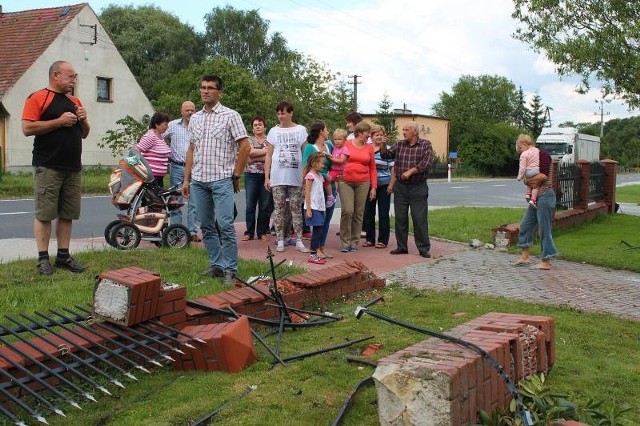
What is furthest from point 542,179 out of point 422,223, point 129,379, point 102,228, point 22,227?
point 22,227

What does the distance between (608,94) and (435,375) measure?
54.6 feet

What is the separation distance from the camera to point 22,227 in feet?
42.0

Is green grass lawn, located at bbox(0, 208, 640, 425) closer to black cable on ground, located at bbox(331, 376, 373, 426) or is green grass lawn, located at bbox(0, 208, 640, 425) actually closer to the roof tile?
black cable on ground, located at bbox(331, 376, 373, 426)

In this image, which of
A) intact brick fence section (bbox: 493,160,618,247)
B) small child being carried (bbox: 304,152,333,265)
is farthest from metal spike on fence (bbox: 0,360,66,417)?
intact brick fence section (bbox: 493,160,618,247)

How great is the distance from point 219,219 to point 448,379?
13.6 ft

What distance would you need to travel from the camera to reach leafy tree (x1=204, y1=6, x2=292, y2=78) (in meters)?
67.0

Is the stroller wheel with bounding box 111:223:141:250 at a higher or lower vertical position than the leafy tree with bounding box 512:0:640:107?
lower

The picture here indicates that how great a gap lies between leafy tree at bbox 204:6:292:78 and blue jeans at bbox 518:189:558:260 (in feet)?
192

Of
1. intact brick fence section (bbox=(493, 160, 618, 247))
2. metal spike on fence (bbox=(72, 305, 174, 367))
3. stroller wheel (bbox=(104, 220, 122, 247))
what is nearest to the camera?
metal spike on fence (bbox=(72, 305, 174, 367))

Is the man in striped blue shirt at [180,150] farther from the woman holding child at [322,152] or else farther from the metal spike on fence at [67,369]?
the metal spike on fence at [67,369]

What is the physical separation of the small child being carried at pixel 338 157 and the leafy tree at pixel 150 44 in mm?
52018

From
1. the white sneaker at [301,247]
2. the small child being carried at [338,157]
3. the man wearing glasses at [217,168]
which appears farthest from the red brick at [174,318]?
the small child being carried at [338,157]

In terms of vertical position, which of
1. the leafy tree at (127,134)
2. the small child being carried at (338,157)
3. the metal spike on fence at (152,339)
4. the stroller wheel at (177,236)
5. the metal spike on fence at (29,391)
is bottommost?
the metal spike on fence at (29,391)

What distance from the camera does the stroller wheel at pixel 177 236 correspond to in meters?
9.19
